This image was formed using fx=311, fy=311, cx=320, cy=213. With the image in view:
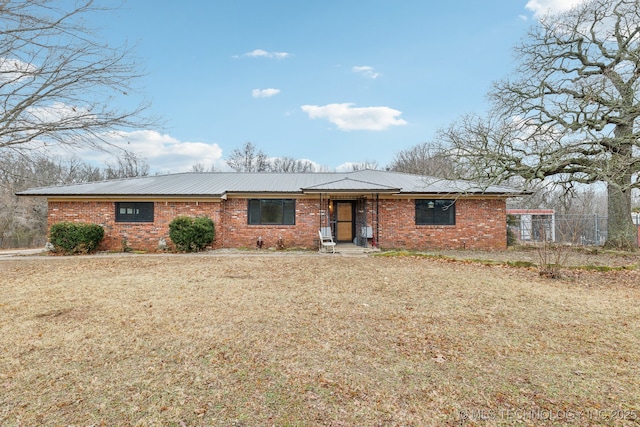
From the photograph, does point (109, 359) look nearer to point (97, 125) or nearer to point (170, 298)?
point (170, 298)

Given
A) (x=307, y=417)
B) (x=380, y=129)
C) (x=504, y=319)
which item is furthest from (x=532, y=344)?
(x=380, y=129)

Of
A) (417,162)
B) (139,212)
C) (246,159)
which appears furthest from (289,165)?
(139,212)

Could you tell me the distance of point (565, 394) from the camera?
2.72m

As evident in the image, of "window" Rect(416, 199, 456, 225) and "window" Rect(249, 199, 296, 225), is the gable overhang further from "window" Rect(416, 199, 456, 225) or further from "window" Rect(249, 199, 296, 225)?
"window" Rect(416, 199, 456, 225)

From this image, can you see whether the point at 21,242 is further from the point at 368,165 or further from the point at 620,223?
the point at 368,165

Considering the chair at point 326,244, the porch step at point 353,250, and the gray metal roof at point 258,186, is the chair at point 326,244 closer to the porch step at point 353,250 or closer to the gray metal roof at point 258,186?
the porch step at point 353,250

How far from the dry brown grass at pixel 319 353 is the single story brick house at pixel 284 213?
22.2 ft

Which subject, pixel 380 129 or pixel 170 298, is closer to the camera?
pixel 170 298

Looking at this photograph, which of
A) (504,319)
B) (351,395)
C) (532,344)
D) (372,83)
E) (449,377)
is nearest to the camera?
(351,395)

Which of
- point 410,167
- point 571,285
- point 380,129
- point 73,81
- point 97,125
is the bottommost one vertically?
point 571,285

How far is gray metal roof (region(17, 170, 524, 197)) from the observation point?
1309 centimetres

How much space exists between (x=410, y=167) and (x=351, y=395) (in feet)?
119

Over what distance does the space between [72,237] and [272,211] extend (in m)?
8.00

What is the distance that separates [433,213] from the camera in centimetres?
1416
